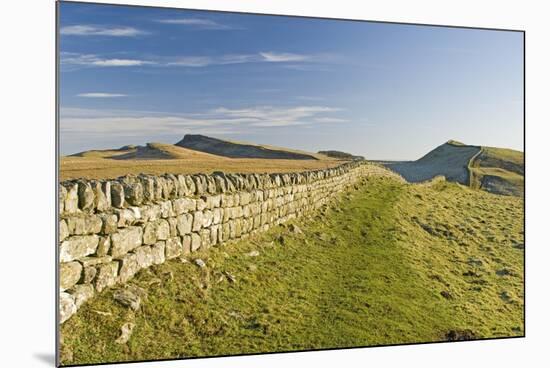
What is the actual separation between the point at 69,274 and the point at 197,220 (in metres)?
1.78

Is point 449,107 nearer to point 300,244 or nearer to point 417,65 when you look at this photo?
point 417,65

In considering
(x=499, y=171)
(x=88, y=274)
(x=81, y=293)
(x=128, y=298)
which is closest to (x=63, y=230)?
(x=88, y=274)

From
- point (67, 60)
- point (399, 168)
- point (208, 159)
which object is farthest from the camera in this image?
point (399, 168)

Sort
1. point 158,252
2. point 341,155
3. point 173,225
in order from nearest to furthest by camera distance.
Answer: point 158,252
point 173,225
point 341,155

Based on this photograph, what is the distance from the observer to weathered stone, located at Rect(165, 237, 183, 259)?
778cm

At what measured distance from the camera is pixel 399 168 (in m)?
9.02

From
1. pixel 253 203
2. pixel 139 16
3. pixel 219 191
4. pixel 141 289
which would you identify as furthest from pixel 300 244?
pixel 139 16

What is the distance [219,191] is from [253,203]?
2.37 feet

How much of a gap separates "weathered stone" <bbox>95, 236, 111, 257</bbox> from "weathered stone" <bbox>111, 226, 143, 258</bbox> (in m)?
0.06

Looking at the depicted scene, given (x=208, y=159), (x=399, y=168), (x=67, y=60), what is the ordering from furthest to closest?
(x=399, y=168)
(x=208, y=159)
(x=67, y=60)

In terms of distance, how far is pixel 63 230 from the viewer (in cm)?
676

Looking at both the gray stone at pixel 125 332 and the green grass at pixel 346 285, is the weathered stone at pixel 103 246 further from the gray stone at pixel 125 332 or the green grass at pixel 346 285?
the gray stone at pixel 125 332

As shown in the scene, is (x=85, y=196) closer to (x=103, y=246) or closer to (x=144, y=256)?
(x=103, y=246)

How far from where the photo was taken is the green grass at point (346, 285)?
7.49 metres
